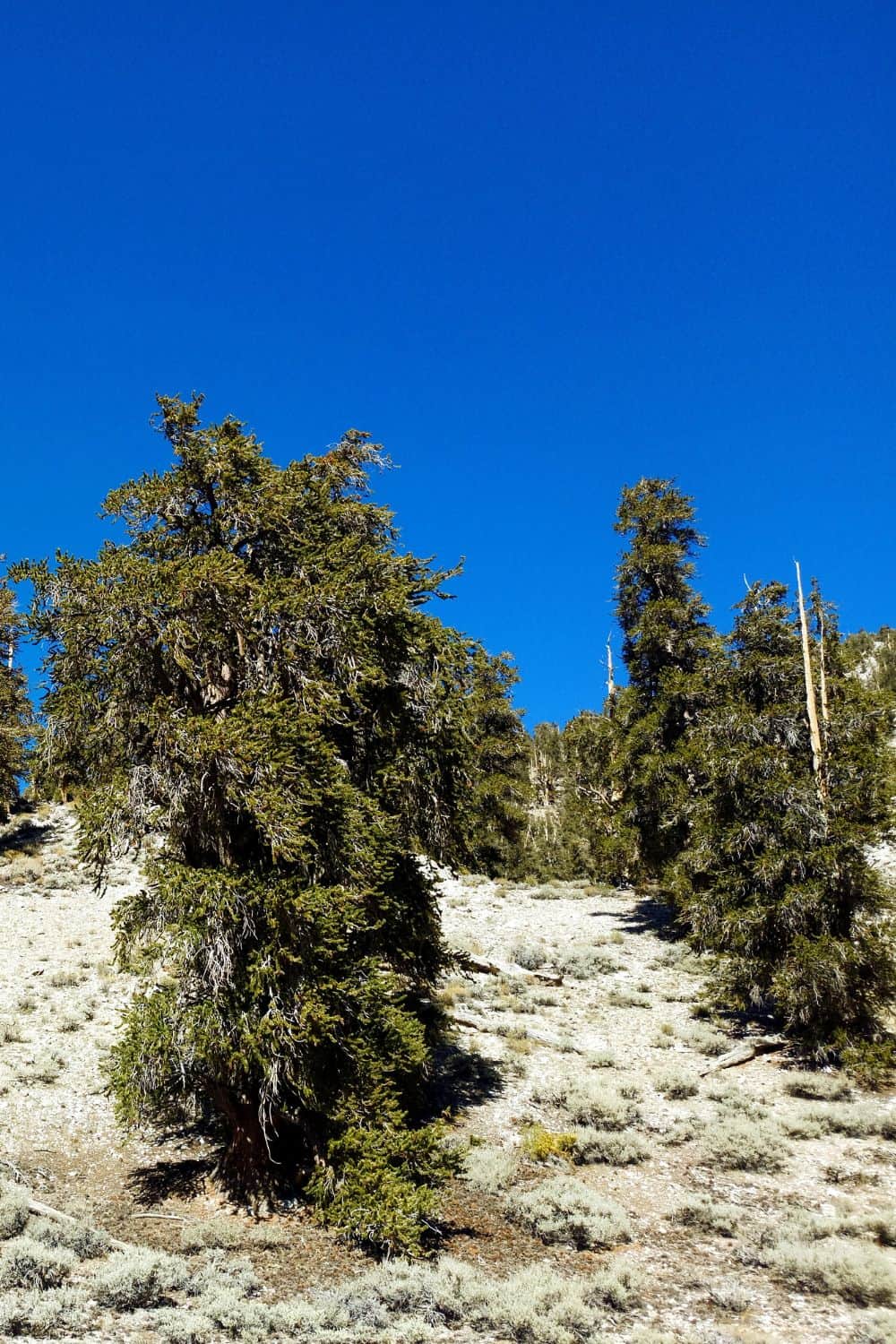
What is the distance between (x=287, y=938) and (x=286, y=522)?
18.9ft

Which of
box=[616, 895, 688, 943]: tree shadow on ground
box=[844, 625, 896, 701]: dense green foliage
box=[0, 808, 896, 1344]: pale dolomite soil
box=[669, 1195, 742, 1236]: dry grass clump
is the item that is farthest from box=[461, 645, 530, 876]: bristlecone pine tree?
box=[844, 625, 896, 701]: dense green foliage

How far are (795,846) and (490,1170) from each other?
8.92 meters

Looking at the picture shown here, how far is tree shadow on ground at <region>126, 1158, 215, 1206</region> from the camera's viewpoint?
35.0 feet

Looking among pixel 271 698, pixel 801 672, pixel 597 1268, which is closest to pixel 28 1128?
pixel 271 698

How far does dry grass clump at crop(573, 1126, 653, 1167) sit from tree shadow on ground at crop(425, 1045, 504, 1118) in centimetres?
209

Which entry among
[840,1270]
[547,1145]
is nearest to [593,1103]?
[547,1145]

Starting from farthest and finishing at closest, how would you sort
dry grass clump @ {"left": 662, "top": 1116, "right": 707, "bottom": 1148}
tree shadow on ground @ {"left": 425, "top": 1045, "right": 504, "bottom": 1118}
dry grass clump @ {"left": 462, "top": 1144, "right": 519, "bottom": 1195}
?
tree shadow on ground @ {"left": 425, "top": 1045, "right": 504, "bottom": 1118} < dry grass clump @ {"left": 662, "top": 1116, "right": 707, "bottom": 1148} < dry grass clump @ {"left": 462, "top": 1144, "right": 519, "bottom": 1195}

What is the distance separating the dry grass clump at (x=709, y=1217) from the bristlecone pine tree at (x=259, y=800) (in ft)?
10.1

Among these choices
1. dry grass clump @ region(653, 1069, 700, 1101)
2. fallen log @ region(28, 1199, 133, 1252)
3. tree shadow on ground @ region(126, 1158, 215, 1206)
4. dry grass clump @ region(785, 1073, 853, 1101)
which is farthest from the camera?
dry grass clump @ region(653, 1069, 700, 1101)

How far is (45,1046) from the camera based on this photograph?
14.6 meters

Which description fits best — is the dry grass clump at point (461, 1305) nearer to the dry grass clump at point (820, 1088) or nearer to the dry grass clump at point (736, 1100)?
the dry grass clump at point (736, 1100)

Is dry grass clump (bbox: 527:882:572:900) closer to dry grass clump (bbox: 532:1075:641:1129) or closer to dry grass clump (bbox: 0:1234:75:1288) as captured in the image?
dry grass clump (bbox: 532:1075:641:1129)

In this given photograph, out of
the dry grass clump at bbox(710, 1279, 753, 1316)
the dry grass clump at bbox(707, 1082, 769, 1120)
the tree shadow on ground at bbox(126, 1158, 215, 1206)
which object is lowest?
the dry grass clump at bbox(707, 1082, 769, 1120)

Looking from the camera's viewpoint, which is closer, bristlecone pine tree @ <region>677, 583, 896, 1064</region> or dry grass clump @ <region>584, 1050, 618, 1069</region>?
bristlecone pine tree @ <region>677, 583, 896, 1064</region>
